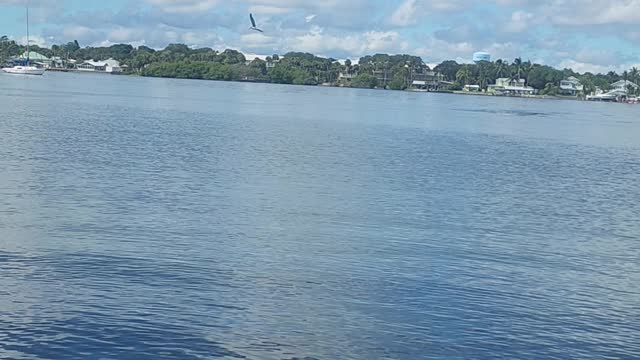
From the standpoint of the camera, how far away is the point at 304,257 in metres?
29.2

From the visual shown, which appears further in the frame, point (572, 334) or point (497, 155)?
point (497, 155)

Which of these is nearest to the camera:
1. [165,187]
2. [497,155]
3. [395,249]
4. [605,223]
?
[395,249]

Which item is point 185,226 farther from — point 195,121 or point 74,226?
point 195,121

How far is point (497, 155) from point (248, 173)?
27.9 m

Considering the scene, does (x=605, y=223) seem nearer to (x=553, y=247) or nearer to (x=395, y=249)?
(x=553, y=247)

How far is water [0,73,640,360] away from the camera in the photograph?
2164cm

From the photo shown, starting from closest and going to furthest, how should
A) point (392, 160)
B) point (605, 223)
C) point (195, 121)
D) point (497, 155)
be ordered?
point (605, 223)
point (392, 160)
point (497, 155)
point (195, 121)

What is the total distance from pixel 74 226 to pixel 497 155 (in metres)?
45.3

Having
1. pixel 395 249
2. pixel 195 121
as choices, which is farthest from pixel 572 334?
pixel 195 121

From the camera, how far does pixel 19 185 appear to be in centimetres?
4000

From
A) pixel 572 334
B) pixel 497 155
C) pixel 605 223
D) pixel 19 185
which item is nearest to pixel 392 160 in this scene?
pixel 497 155

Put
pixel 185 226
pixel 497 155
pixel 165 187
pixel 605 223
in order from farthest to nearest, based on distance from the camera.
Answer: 1. pixel 497 155
2. pixel 165 187
3. pixel 605 223
4. pixel 185 226

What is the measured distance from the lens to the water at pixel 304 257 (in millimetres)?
21641

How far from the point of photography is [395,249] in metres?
31.0
